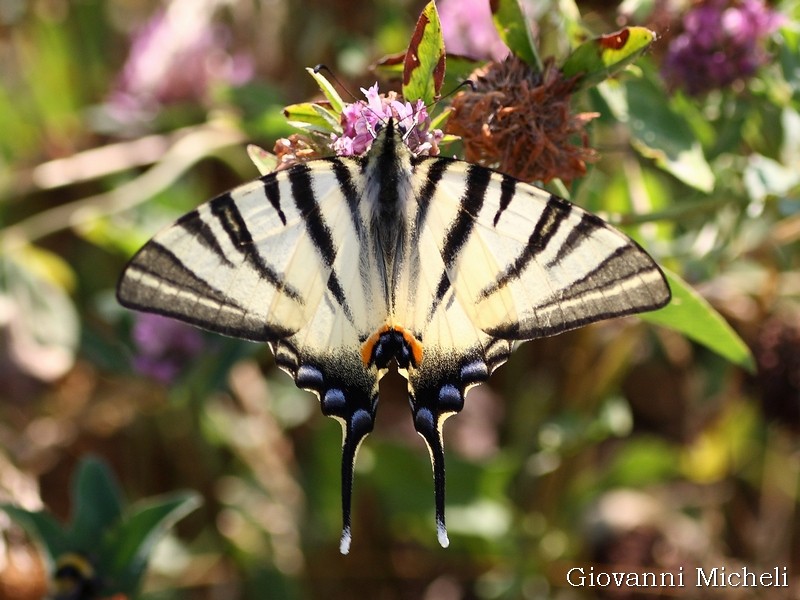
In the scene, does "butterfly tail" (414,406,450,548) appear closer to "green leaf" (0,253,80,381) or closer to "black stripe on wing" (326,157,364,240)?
"black stripe on wing" (326,157,364,240)

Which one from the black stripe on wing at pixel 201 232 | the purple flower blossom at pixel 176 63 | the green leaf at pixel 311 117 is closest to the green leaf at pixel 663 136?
the green leaf at pixel 311 117

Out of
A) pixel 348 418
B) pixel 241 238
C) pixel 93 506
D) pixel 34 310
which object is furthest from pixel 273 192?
pixel 34 310

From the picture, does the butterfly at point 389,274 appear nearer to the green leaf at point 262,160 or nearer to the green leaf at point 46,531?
the green leaf at point 262,160

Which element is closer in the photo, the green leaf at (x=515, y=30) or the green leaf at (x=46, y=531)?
the green leaf at (x=515, y=30)

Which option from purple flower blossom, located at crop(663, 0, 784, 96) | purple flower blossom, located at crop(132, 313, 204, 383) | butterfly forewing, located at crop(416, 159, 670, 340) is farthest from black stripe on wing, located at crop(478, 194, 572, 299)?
purple flower blossom, located at crop(132, 313, 204, 383)

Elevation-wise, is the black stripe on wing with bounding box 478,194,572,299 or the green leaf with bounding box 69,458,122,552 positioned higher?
the black stripe on wing with bounding box 478,194,572,299

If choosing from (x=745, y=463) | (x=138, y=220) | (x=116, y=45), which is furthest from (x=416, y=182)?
(x=116, y=45)

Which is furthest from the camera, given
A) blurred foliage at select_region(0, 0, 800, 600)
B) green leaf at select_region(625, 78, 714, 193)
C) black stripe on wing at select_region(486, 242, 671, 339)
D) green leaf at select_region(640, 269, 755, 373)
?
blurred foliage at select_region(0, 0, 800, 600)
